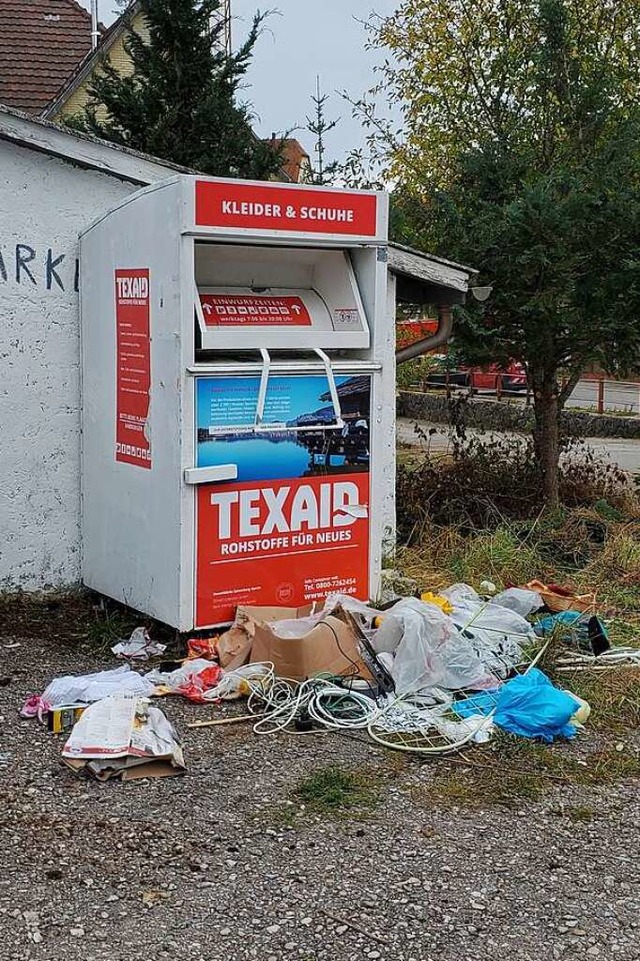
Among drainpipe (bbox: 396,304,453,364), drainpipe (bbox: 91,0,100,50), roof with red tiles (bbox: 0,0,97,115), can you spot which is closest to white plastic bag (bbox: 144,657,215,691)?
drainpipe (bbox: 396,304,453,364)

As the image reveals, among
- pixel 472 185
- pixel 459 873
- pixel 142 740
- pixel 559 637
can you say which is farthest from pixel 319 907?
pixel 472 185

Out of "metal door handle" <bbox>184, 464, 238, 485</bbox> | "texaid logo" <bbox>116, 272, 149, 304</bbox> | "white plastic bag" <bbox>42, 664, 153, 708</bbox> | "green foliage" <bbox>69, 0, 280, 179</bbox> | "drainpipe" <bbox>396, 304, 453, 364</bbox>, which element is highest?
"green foliage" <bbox>69, 0, 280, 179</bbox>

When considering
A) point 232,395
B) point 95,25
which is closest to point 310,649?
point 232,395

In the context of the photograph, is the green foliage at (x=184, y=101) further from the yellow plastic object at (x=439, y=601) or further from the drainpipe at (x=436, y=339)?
the yellow plastic object at (x=439, y=601)

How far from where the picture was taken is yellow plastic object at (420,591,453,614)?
20.0ft

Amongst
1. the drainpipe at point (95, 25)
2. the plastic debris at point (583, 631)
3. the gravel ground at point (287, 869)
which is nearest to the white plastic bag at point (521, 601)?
the plastic debris at point (583, 631)

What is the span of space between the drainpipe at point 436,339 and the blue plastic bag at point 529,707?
338 cm

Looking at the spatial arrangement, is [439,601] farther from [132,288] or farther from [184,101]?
[184,101]

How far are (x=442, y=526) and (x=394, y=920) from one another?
17.1 ft

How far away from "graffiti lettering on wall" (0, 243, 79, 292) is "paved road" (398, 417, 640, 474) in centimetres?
919

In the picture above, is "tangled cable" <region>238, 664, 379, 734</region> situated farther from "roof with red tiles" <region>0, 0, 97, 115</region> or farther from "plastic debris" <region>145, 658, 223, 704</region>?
"roof with red tiles" <region>0, 0, 97, 115</region>

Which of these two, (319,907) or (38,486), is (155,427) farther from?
(319,907)

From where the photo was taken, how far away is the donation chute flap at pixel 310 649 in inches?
209

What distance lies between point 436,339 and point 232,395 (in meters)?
2.83
